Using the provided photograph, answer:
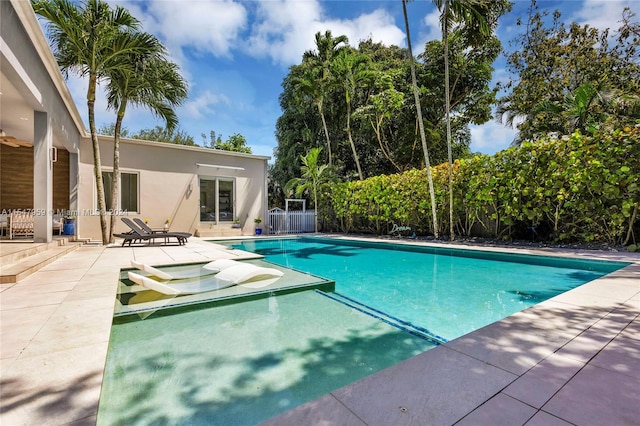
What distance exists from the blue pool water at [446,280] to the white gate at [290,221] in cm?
691

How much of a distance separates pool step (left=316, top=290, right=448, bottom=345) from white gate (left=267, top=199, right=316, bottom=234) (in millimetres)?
12221

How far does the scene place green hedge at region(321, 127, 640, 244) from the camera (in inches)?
305

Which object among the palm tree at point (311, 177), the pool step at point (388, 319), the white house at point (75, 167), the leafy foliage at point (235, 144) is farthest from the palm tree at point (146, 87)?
the leafy foliage at point (235, 144)

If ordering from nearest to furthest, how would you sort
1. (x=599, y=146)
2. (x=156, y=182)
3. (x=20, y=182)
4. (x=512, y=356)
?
(x=512, y=356) < (x=599, y=146) < (x=20, y=182) < (x=156, y=182)

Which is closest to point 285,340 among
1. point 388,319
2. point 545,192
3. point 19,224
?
point 388,319

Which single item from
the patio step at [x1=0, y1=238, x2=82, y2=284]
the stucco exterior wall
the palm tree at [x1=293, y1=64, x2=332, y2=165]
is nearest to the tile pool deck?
the patio step at [x1=0, y1=238, x2=82, y2=284]

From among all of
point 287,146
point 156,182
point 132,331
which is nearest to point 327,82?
point 287,146

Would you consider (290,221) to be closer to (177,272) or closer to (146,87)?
(146,87)

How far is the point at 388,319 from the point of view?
4.04 m

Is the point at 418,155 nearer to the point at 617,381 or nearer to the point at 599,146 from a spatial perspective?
the point at 599,146

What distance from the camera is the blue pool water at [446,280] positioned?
4.29m

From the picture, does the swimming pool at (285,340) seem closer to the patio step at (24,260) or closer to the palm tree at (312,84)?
the patio step at (24,260)

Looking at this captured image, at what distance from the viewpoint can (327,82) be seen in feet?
54.4

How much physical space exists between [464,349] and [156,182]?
14.0m
